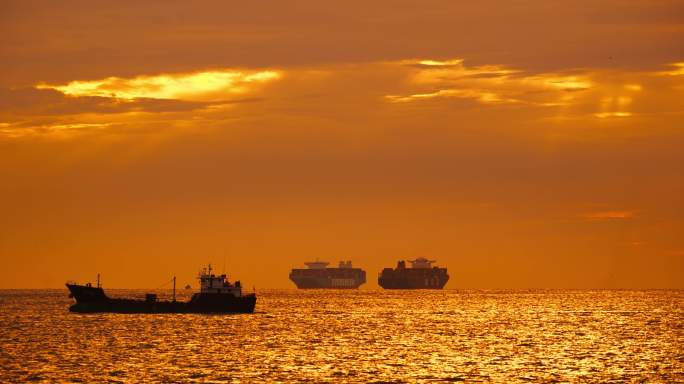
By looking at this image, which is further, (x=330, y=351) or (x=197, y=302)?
(x=197, y=302)

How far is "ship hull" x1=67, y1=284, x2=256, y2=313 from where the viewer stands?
537ft

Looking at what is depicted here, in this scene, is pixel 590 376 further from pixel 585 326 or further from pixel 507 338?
pixel 585 326

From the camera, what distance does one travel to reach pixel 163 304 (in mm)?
172250

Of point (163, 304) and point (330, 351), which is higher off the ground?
point (163, 304)

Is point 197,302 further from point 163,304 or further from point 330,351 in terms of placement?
point 330,351

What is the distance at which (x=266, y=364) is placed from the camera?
304ft

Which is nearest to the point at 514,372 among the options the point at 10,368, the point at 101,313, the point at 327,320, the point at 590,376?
the point at 590,376

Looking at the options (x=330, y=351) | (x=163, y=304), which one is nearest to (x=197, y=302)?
(x=163, y=304)

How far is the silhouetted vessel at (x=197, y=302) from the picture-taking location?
162 metres

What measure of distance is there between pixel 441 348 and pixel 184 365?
30.5 metres

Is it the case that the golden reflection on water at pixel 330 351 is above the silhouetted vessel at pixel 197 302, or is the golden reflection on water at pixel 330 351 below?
below

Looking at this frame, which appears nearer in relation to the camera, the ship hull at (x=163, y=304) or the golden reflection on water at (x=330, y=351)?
the golden reflection on water at (x=330, y=351)

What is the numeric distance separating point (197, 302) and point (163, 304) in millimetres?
7862

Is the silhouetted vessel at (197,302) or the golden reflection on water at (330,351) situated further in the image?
the silhouetted vessel at (197,302)
